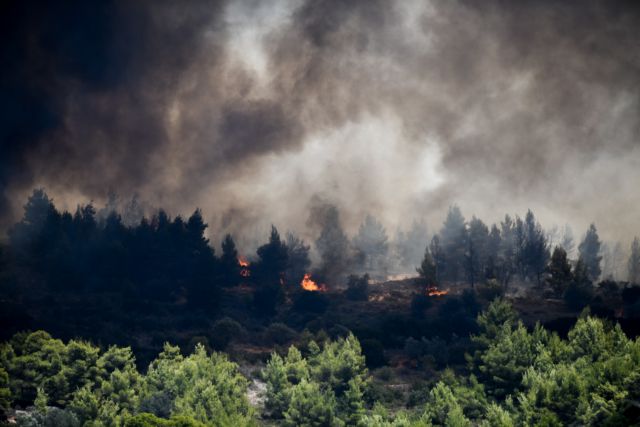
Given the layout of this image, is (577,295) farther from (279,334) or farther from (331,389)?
(331,389)

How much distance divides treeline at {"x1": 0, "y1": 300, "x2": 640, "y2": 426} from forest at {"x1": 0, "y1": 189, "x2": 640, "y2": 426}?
0.70 feet

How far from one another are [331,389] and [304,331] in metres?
29.4

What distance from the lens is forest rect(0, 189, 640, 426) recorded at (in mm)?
55625

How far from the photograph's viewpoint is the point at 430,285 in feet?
391

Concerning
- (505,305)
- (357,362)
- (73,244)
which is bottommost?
(357,362)

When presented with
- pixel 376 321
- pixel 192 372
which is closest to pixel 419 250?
pixel 376 321

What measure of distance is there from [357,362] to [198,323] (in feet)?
144

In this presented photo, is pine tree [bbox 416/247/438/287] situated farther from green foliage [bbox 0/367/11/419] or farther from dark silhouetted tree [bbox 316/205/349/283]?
green foliage [bbox 0/367/11/419]

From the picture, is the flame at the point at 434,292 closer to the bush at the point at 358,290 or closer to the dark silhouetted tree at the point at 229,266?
the bush at the point at 358,290

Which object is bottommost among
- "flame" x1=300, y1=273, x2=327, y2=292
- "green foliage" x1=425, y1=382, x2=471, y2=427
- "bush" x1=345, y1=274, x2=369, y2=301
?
"green foliage" x1=425, y1=382, x2=471, y2=427

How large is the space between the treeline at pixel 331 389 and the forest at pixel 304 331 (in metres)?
0.21

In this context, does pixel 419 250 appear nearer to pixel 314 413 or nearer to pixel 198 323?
pixel 198 323

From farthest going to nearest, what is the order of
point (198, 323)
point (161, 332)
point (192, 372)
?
point (198, 323), point (161, 332), point (192, 372)

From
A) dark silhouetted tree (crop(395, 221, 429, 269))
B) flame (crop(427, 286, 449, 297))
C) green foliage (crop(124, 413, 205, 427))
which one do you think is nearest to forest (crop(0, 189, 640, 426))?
green foliage (crop(124, 413, 205, 427))
